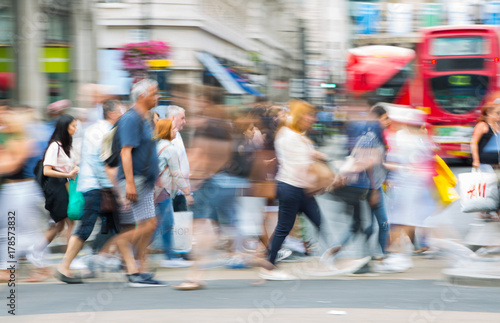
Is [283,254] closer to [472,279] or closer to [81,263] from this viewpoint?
[81,263]

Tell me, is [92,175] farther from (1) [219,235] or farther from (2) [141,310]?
(2) [141,310]

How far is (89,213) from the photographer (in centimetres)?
760

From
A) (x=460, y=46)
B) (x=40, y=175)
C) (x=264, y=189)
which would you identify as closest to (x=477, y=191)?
(x=264, y=189)

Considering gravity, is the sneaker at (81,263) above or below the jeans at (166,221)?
below

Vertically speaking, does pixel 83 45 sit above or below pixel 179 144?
above

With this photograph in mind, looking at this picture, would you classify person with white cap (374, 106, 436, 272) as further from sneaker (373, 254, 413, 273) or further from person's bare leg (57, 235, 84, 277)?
person's bare leg (57, 235, 84, 277)

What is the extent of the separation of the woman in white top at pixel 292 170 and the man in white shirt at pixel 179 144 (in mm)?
1279

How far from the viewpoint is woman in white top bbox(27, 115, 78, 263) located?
26.0 ft

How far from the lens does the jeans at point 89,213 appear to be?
24.6ft

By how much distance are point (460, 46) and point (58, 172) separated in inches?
625

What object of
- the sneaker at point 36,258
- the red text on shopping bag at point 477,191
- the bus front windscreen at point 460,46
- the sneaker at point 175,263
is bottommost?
the sneaker at point 175,263

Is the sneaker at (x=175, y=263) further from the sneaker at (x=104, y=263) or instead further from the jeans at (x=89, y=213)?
the jeans at (x=89, y=213)

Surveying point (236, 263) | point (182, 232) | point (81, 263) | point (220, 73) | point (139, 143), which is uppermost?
point (139, 143)

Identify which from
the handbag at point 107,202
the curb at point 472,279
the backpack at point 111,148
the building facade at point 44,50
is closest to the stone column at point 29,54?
the building facade at point 44,50
